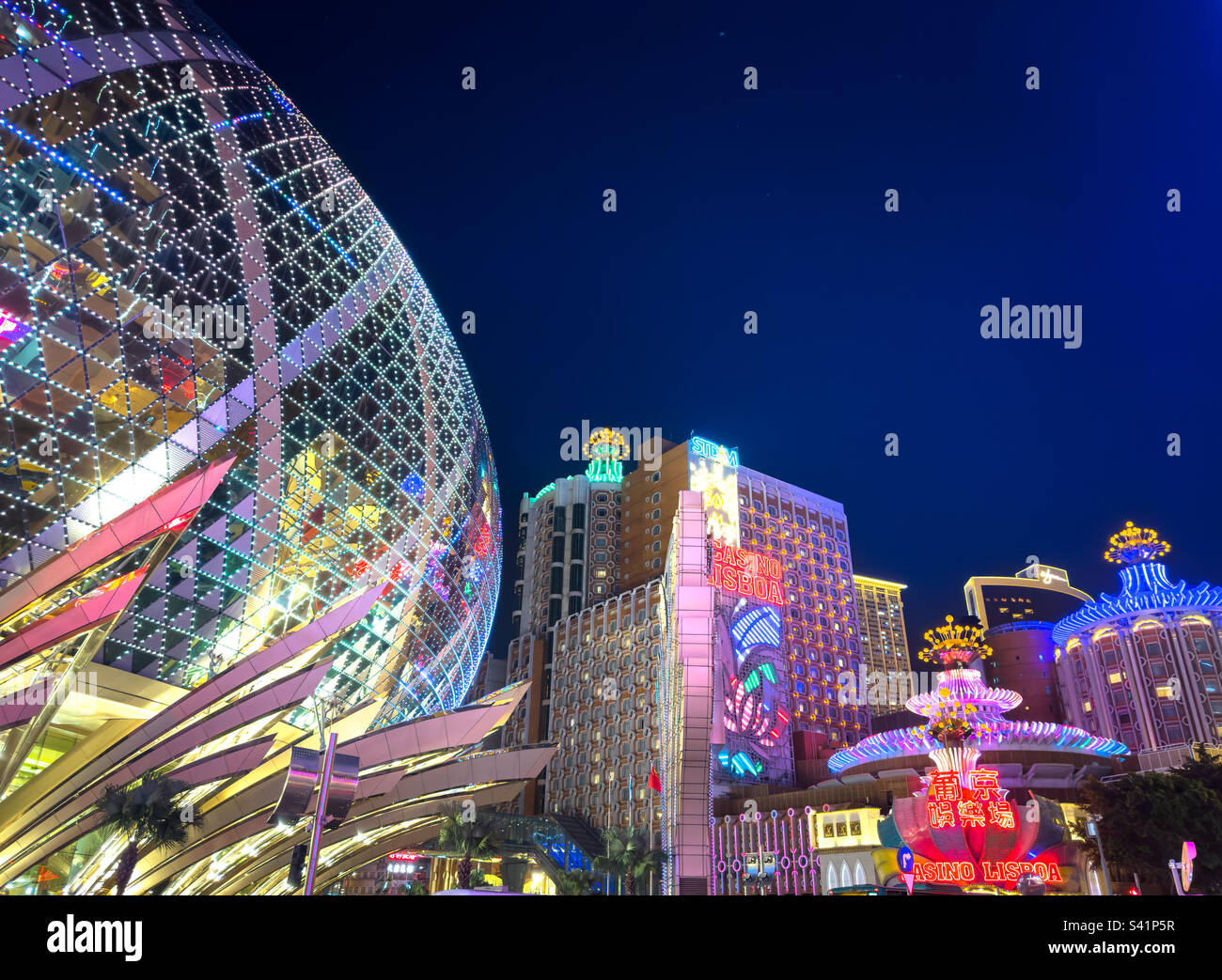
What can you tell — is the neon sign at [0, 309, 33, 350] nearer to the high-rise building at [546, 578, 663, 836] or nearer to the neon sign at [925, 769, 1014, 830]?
the neon sign at [925, 769, 1014, 830]

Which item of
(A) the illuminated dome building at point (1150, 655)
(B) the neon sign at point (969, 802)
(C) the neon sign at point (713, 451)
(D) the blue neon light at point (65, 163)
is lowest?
(B) the neon sign at point (969, 802)

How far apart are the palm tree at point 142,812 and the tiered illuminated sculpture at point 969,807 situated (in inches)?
1291

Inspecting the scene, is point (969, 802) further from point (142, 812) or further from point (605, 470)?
point (605, 470)

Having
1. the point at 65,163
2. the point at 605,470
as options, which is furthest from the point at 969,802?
the point at 605,470

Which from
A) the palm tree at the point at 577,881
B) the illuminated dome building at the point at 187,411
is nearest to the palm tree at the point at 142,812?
the illuminated dome building at the point at 187,411

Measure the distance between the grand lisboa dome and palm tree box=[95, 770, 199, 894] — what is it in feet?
9.85

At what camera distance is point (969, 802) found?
37.8 metres

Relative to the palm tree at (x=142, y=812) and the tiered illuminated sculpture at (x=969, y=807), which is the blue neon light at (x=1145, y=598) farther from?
the palm tree at (x=142, y=812)

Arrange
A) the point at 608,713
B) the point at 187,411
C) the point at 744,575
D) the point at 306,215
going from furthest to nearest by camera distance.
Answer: the point at 744,575, the point at 608,713, the point at 306,215, the point at 187,411

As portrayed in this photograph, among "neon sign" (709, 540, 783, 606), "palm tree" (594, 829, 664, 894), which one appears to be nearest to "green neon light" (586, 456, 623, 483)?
"neon sign" (709, 540, 783, 606)

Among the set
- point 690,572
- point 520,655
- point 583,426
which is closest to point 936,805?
point 690,572

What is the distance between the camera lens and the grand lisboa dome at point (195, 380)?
17047 mm

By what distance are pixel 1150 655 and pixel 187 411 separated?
262ft
